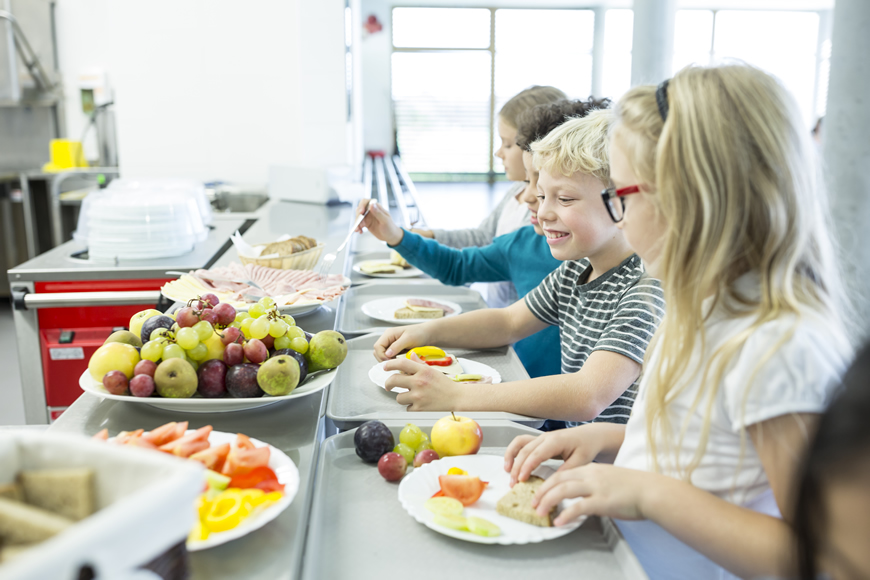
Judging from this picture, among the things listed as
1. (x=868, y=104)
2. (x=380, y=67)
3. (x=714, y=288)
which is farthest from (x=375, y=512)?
(x=380, y=67)

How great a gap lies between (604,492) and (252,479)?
1.50 ft

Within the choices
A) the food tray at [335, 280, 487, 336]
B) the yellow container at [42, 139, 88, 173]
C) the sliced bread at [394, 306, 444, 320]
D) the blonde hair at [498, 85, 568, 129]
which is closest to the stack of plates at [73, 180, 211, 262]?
the food tray at [335, 280, 487, 336]

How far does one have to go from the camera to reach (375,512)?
0.97 meters

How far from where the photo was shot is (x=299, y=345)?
1.24 meters

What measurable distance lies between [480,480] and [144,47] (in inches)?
161

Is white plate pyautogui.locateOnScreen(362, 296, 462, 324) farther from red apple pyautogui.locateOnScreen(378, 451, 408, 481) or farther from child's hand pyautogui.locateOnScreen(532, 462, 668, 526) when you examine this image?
child's hand pyautogui.locateOnScreen(532, 462, 668, 526)

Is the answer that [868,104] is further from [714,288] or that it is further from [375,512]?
[375,512]

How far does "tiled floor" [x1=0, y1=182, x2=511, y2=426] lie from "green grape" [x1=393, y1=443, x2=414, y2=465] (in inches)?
106

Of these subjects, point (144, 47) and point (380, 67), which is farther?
point (380, 67)

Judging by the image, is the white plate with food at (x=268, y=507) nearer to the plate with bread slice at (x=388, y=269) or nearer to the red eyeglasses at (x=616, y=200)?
the red eyeglasses at (x=616, y=200)

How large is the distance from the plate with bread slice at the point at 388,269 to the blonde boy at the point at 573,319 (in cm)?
80

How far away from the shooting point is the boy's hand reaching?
2199mm

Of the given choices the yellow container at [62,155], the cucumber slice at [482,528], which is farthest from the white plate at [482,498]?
the yellow container at [62,155]

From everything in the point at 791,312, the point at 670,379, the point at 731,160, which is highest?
the point at 731,160
